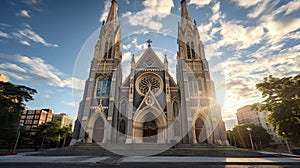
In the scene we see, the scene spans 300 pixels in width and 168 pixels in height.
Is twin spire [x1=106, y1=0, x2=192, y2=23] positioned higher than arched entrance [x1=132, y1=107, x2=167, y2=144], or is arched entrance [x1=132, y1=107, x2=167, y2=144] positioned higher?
twin spire [x1=106, y1=0, x2=192, y2=23]

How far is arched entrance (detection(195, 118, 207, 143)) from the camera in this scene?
20.8 m

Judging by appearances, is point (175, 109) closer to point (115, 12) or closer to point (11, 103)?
point (11, 103)

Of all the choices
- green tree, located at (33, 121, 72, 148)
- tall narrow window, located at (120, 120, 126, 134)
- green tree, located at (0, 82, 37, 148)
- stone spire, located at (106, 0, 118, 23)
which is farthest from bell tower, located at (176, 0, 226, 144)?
green tree, located at (33, 121, 72, 148)

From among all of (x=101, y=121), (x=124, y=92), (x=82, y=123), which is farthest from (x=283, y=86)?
(x=82, y=123)

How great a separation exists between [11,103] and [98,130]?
11.4 metres

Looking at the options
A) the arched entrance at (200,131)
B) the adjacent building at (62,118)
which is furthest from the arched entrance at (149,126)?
the adjacent building at (62,118)

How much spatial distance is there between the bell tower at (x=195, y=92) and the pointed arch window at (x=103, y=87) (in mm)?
11684

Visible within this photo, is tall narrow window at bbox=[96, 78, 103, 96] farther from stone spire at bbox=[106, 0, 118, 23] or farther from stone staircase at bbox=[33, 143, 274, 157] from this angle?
stone spire at bbox=[106, 0, 118, 23]

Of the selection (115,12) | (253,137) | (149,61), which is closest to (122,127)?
(149,61)

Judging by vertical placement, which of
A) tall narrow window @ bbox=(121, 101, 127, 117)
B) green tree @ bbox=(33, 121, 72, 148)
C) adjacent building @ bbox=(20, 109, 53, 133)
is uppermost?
adjacent building @ bbox=(20, 109, 53, 133)

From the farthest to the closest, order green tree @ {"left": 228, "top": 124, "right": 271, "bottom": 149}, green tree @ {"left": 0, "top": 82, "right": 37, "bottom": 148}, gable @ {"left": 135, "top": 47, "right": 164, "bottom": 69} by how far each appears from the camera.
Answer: green tree @ {"left": 228, "top": 124, "right": 271, "bottom": 149}
gable @ {"left": 135, "top": 47, "right": 164, "bottom": 69}
green tree @ {"left": 0, "top": 82, "right": 37, "bottom": 148}

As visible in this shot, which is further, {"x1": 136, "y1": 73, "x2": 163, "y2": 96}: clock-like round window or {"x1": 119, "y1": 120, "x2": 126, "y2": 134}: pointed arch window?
{"x1": 136, "y1": 73, "x2": 163, "y2": 96}: clock-like round window

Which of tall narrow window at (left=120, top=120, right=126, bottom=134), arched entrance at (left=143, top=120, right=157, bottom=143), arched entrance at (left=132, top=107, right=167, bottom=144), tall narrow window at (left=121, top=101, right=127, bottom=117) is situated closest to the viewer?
arched entrance at (left=132, top=107, right=167, bottom=144)

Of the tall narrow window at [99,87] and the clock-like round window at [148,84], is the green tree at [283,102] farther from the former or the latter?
the tall narrow window at [99,87]
